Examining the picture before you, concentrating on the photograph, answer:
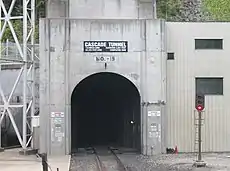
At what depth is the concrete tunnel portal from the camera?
1127 inches

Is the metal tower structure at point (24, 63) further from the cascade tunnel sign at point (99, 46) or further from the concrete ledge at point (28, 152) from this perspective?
the cascade tunnel sign at point (99, 46)

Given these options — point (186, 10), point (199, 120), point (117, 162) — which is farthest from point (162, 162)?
point (186, 10)

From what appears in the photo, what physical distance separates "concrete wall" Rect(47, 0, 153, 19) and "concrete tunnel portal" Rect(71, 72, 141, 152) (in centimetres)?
311

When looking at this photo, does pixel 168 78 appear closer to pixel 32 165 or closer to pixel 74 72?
pixel 74 72

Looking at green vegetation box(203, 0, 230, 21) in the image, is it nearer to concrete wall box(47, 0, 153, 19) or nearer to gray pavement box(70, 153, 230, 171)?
concrete wall box(47, 0, 153, 19)

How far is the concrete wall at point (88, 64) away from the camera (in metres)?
24.5

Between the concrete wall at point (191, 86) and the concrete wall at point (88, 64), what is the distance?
0.90m

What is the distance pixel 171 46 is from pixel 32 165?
880cm

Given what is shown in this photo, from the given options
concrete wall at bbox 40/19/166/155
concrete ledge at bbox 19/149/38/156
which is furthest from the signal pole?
concrete ledge at bbox 19/149/38/156

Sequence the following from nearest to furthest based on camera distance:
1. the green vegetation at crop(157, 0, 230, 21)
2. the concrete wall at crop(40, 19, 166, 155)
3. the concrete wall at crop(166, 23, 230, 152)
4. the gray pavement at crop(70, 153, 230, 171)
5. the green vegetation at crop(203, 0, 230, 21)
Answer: the gray pavement at crop(70, 153, 230, 171)
the concrete wall at crop(40, 19, 166, 155)
the concrete wall at crop(166, 23, 230, 152)
the green vegetation at crop(203, 0, 230, 21)
the green vegetation at crop(157, 0, 230, 21)

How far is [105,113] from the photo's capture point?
3956 centimetres

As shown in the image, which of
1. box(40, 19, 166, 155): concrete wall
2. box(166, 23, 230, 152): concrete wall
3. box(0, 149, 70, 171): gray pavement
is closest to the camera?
box(0, 149, 70, 171): gray pavement

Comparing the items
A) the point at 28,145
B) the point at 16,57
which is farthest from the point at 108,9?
the point at 28,145

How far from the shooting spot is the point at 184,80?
25.5m
